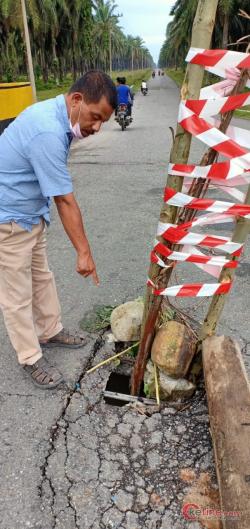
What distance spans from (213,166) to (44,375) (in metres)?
1.70

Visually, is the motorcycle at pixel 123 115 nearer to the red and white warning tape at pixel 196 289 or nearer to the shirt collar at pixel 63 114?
the shirt collar at pixel 63 114

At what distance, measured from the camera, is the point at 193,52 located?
1.78 m

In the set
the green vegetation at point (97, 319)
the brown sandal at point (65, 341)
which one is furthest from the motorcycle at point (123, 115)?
the brown sandal at point (65, 341)

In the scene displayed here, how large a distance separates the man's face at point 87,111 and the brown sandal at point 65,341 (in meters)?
1.58

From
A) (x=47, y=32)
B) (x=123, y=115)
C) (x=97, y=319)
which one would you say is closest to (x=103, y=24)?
(x=47, y=32)

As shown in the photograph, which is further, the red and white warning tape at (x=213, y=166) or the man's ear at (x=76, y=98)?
the man's ear at (x=76, y=98)

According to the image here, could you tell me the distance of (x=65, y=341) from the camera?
3125 mm

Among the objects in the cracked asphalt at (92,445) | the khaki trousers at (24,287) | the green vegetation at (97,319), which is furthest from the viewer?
the green vegetation at (97,319)

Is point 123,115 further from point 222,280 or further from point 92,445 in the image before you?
point 92,445

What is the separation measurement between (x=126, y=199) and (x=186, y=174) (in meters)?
4.38

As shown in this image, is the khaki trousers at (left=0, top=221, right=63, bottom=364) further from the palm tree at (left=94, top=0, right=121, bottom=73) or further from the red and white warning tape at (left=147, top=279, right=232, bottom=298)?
the palm tree at (left=94, top=0, right=121, bottom=73)

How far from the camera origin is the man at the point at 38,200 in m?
2.06

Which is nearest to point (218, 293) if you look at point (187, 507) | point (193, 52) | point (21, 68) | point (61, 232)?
point (187, 507)

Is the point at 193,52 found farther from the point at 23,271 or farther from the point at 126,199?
the point at 126,199
